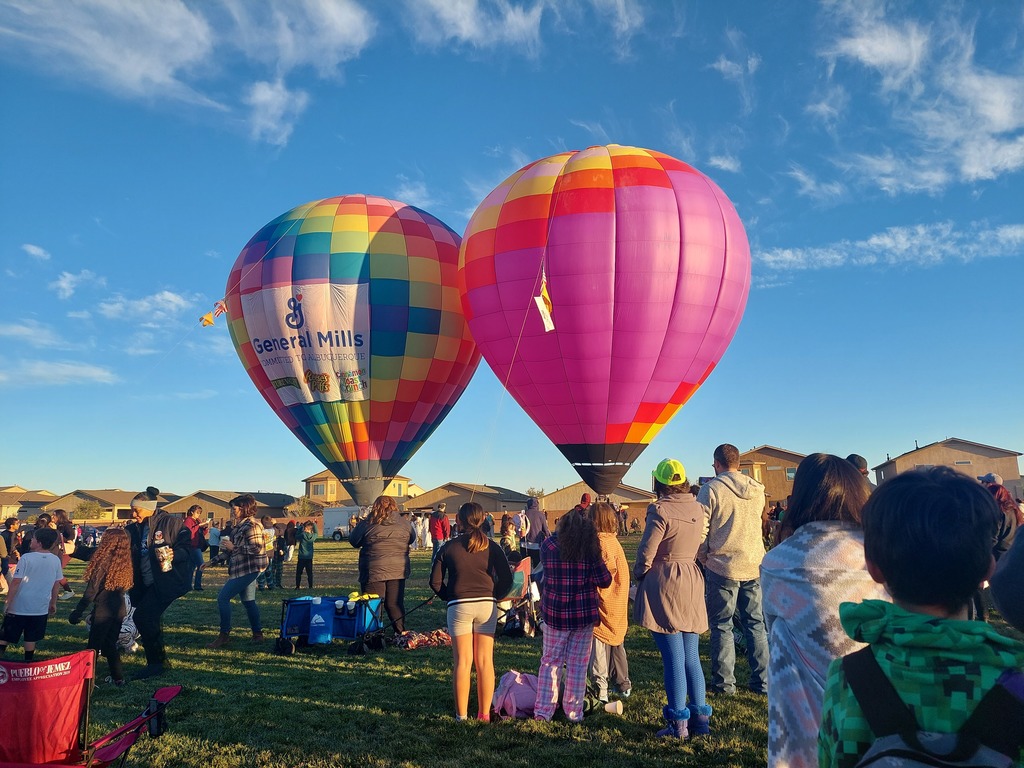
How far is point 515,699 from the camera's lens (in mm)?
5457

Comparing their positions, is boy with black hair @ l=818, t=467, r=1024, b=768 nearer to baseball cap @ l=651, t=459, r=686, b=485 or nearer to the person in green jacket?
baseball cap @ l=651, t=459, r=686, b=485

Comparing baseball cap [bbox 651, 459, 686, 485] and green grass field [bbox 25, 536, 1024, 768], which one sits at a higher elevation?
baseball cap [bbox 651, 459, 686, 485]

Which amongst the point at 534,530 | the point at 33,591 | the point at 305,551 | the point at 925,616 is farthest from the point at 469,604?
the point at 305,551

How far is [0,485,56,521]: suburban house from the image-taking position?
71.3 meters

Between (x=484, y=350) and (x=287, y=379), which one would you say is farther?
(x=287, y=379)

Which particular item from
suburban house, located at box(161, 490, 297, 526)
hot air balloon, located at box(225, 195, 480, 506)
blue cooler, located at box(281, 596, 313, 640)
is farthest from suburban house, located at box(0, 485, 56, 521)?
blue cooler, located at box(281, 596, 313, 640)

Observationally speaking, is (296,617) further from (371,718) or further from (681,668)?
(681,668)

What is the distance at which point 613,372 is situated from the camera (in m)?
16.4

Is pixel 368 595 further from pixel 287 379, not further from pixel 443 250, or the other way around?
pixel 443 250

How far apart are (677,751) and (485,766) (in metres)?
1.29

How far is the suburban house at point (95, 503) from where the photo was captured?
69.6 meters

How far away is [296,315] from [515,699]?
16057 millimetres

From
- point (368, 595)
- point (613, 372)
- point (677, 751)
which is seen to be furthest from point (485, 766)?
point (613, 372)

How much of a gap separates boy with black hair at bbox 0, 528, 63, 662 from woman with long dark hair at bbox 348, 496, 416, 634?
3.15 meters
